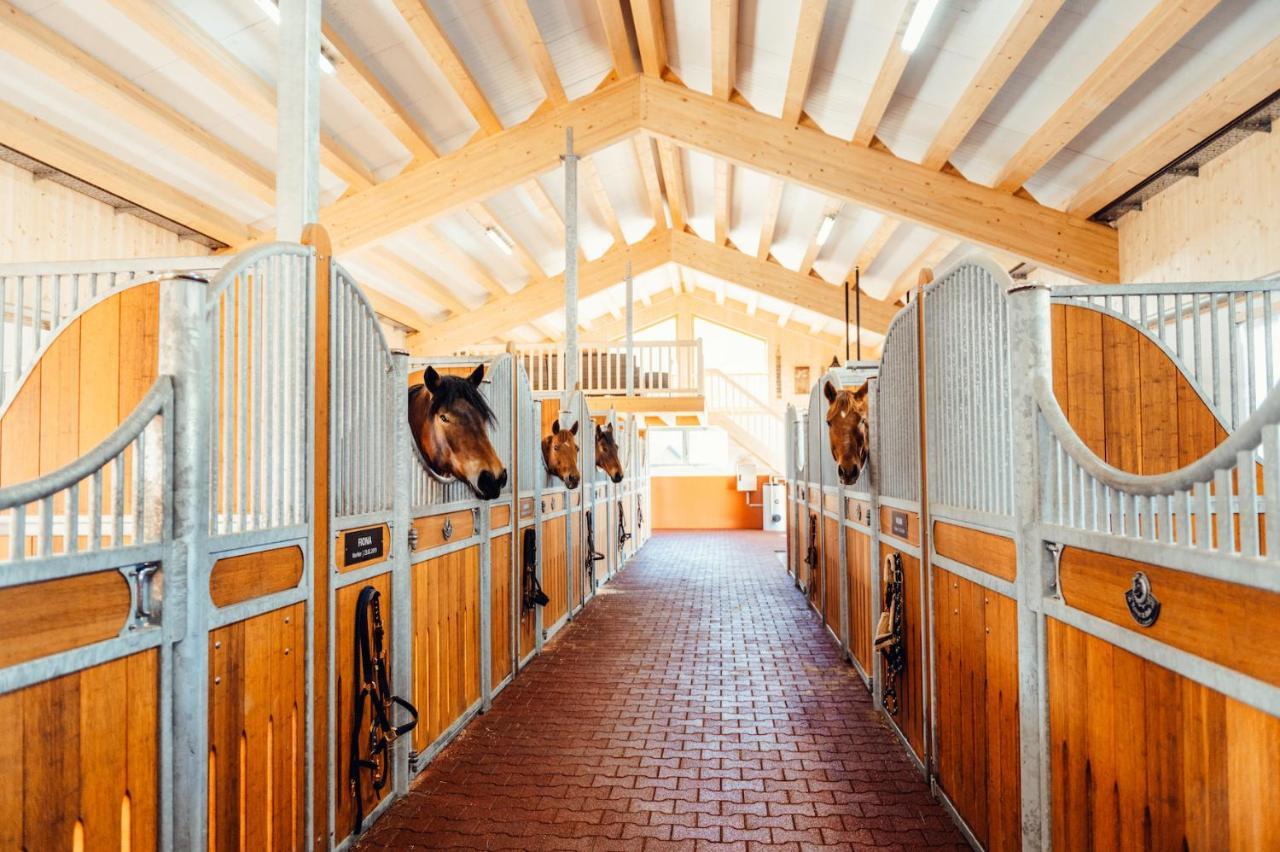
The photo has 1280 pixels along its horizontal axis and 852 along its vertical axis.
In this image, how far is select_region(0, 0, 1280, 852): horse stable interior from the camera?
1.40 m

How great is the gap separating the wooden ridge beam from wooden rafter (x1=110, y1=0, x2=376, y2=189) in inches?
135

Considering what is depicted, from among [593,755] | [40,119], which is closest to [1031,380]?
[593,755]

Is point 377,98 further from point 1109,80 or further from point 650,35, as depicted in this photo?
point 1109,80

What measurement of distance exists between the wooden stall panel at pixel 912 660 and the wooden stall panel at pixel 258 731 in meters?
2.16

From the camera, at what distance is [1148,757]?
1356 millimetres

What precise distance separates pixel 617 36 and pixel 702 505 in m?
9.94

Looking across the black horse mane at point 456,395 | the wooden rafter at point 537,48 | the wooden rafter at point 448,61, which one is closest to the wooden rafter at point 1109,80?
the wooden rafter at point 537,48

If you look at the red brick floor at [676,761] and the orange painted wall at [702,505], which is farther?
the orange painted wall at [702,505]

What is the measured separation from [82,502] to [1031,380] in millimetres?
3264

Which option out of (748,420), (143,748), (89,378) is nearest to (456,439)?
(89,378)

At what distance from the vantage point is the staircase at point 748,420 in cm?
1328

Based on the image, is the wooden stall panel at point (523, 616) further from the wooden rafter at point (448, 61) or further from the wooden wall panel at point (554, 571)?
the wooden rafter at point (448, 61)

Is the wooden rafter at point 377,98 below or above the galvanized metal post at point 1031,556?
above

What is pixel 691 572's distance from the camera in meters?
8.45
